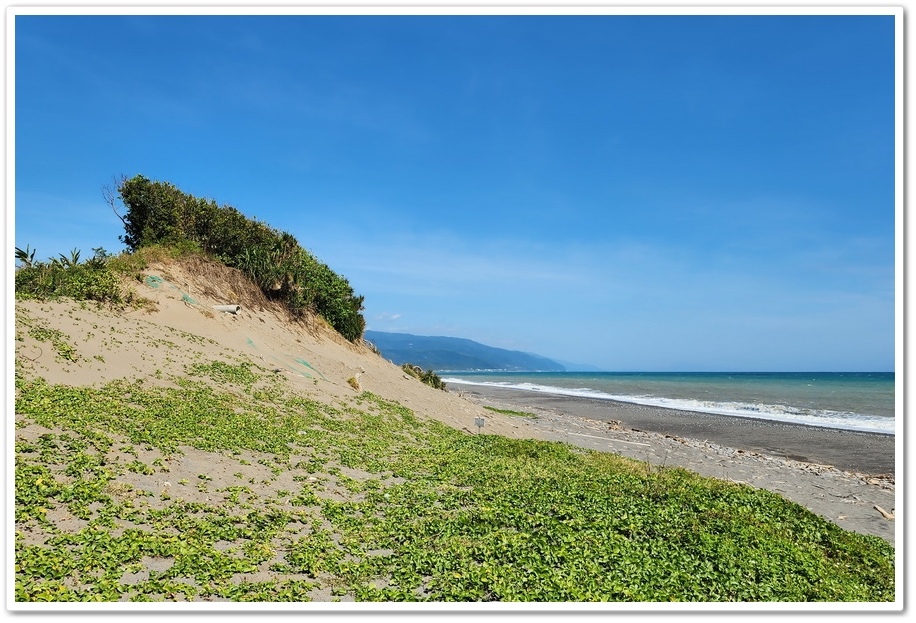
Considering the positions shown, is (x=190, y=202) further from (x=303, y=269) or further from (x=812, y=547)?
(x=812, y=547)

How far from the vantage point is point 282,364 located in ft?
70.7

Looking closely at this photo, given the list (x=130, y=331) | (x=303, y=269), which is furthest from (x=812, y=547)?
(x=303, y=269)

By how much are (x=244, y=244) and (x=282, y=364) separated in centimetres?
1245

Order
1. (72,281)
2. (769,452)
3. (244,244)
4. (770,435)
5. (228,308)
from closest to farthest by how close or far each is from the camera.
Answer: (72,281) < (769,452) < (228,308) < (770,435) < (244,244)

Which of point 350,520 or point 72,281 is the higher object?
point 72,281

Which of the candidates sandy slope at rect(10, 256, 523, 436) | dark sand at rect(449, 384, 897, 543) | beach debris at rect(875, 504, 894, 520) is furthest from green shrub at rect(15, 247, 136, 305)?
beach debris at rect(875, 504, 894, 520)

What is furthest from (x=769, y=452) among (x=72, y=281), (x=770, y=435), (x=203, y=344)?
(x=72, y=281)

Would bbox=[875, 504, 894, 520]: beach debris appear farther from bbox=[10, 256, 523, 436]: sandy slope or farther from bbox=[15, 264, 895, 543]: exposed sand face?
bbox=[10, 256, 523, 436]: sandy slope

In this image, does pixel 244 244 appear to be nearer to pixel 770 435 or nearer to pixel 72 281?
pixel 72 281

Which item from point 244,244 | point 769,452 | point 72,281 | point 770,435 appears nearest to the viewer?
point 72,281

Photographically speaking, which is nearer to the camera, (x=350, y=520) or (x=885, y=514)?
(x=350, y=520)

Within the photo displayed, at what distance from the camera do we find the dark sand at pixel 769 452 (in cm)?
1402

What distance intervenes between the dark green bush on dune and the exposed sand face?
1.36 metres
